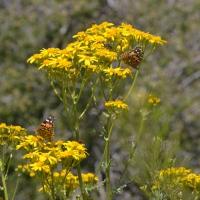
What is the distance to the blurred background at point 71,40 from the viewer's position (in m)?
6.53

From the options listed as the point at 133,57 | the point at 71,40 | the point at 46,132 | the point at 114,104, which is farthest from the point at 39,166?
the point at 71,40

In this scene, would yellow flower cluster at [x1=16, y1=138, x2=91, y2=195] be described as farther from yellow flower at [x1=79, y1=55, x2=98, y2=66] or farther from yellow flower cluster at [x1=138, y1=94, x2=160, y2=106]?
yellow flower cluster at [x1=138, y1=94, x2=160, y2=106]

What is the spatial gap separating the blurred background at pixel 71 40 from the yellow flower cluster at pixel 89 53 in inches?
130

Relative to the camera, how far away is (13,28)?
7.18 meters

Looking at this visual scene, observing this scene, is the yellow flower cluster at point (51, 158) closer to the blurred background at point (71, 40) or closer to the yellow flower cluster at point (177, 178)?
the yellow flower cluster at point (177, 178)

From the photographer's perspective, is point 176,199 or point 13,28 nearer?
point 176,199

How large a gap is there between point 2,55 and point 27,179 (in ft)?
5.44

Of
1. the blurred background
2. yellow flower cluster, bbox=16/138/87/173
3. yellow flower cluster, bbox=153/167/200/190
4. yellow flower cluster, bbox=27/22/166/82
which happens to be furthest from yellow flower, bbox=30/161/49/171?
the blurred background

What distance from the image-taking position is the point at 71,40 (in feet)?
23.1

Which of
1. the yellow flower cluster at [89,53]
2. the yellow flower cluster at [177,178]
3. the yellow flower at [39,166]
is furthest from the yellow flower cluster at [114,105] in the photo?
the yellow flower at [39,166]

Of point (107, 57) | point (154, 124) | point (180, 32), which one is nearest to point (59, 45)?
point (180, 32)

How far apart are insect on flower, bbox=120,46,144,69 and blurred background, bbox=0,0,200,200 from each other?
10.9 ft

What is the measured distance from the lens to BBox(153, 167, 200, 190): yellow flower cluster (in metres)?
2.96

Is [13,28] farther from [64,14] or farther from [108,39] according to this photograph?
[108,39]
